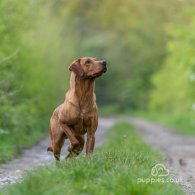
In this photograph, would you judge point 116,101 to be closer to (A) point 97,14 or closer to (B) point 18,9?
(A) point 97,14

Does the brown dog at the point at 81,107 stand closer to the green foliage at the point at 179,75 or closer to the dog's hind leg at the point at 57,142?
the dog's hind leg at the point at 57,142

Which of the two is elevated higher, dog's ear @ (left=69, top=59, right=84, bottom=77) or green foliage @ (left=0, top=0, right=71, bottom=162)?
green foliage @ (left=0, top=0, right=71, bottom=162)

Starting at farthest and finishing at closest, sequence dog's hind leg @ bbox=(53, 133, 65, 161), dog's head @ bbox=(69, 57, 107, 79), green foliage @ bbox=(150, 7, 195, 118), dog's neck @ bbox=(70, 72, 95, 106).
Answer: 1. green foliage @ bbox=(150, 7, 195, 118)
2. dog's hind leg @ bbox=(53, 133, 65, 161)
3. dog's neck @ bbox=(70, 72, 95, 106)
4. dog's head @ bbox=(69, 57, 107, 79)

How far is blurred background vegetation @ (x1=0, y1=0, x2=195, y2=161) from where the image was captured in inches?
702

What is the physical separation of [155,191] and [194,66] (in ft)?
52.8

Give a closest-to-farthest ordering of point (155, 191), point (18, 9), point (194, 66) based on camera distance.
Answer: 1. point (155, 191)
2. point (18, 9)
3. point (194, 66)

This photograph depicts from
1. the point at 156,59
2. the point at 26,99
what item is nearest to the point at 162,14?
the point at 156,59

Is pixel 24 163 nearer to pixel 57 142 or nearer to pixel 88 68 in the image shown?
pixel 57 142

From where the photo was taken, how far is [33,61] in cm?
2084

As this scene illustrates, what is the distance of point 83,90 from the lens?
34.0ft

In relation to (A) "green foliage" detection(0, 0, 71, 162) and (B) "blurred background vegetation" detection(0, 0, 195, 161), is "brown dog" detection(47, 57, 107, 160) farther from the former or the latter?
(B) "blurred background vegetation" detection(0, 0, 195, 161)

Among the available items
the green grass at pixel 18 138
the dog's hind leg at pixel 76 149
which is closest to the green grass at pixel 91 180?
the dog's hind leg at pixel 76 149

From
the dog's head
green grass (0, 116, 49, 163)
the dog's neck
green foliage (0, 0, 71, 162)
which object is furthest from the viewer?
green foliage (0, 0, 71, 162)

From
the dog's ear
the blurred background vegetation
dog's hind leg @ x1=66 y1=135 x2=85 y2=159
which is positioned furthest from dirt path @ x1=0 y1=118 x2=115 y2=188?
the dog's ear
